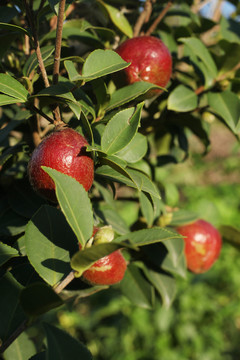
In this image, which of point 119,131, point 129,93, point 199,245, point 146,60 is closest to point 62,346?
point 119,131

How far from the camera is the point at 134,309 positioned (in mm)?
2625

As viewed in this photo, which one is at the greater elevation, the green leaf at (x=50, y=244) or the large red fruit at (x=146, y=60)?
the large red fruit at (x=146, y=60)

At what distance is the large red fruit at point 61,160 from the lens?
0.55 meters

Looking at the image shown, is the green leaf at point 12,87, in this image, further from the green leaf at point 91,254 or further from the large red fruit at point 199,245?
the large red fruit at point 199,245

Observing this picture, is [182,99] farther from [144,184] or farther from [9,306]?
[9,306]

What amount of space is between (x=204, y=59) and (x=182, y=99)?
0.10 meters

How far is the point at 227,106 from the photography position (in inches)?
32.9

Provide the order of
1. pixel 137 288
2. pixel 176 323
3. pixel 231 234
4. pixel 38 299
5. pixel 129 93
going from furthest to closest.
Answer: pixel 176 323 → pixel 231 234 → pixel 137 288 → pixel 129 93 → pixel 38 299

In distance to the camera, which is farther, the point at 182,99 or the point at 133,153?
the point at 182,99

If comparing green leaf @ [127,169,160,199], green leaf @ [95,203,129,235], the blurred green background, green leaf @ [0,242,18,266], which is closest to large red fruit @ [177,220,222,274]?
green leaf @ [95,203,129,235]

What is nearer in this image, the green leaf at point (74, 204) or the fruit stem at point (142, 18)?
the green leaf at point (74, 204)

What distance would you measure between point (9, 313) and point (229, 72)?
2.33 feet

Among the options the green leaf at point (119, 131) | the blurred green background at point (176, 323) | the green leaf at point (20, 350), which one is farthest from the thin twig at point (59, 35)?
the blurred green background at point (176, 323)

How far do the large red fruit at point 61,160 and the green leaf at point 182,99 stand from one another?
0.32 metres
